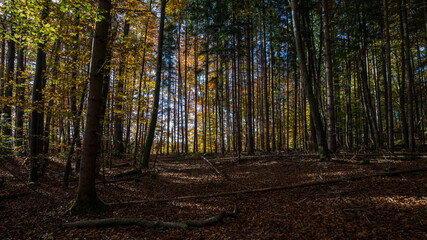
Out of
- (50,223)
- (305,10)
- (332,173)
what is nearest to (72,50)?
(50,223)

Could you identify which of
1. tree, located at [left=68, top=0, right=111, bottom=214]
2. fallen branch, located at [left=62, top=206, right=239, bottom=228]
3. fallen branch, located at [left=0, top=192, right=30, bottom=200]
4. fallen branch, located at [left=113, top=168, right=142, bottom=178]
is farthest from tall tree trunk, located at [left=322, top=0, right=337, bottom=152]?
fallen branch, located at [left=0, top=192, right=30, bottom=200]

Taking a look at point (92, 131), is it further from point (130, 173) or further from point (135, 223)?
point (130, 173)

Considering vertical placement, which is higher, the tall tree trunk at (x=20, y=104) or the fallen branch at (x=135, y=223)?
the tall tree trunk at (x=20, y=104)

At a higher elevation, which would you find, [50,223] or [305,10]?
[305,10]

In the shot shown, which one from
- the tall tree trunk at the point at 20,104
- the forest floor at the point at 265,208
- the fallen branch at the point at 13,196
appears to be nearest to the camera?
the forest floor at the point at 265,208

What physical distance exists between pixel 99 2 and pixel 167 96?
67.3 ft

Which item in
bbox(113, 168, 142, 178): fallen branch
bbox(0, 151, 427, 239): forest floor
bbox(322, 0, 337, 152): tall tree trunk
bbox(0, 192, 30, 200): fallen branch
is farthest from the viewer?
bbox(113, 168, 142, 178): fallen branch

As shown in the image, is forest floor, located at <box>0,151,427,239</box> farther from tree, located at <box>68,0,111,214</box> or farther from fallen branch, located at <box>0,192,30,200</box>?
tree, located at <box>68,0,111,214</box>

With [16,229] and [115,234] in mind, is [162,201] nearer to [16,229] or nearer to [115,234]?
[115,234]

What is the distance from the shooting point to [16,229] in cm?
361

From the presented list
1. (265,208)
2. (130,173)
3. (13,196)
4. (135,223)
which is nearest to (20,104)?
(13,196)

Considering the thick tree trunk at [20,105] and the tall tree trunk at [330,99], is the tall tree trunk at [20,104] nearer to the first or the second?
the thick tree trunk at [20,105]

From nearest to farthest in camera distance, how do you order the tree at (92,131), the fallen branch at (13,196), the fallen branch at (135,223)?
the fallen branch at (135,223), the tree at (92,131), the fallen branch at (13,196)

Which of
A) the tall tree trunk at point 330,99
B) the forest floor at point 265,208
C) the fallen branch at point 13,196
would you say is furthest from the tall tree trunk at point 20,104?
the tall tree trunk at point 330,99
